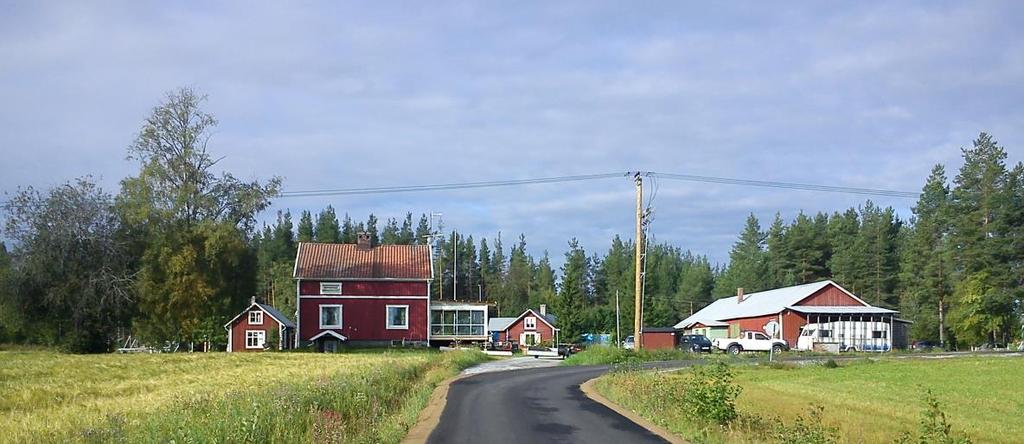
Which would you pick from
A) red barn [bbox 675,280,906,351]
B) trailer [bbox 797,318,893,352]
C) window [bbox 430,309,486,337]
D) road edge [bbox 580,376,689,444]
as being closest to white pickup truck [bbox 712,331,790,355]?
red barn [bbox 675,280,906,351]

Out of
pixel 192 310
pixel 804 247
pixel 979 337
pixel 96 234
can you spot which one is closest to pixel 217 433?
pixel 192 310

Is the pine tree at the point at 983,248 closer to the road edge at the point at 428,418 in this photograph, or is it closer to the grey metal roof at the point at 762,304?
the grey metal roof at the point at 762,304

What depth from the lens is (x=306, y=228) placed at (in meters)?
141

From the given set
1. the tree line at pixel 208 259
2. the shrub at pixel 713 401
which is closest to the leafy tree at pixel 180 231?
the tree line at pixel 208 259

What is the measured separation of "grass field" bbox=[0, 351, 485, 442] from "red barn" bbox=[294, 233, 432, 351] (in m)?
26.0

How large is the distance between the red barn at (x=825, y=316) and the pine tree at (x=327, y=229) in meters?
73.9

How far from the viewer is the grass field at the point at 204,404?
12828 mm

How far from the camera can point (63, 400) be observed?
2489cm

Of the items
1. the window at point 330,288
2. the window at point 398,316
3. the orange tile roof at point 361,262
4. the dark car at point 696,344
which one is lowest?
the dark car at point 696,344

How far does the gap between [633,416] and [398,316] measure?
48757mm

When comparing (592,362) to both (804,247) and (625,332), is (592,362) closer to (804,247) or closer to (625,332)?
(625,332)

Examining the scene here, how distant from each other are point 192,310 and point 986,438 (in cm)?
4714

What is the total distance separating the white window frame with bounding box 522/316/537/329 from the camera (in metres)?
92.3

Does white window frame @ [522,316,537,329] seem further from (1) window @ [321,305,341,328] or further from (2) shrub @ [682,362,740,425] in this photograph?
(2) shrub @ [682,362,740,425]
